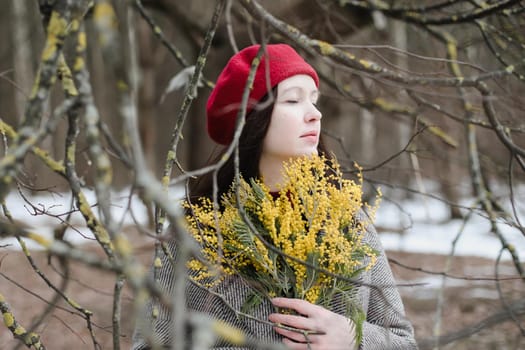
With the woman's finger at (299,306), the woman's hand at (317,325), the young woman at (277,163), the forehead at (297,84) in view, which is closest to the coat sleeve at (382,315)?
the young woman at (277,163)

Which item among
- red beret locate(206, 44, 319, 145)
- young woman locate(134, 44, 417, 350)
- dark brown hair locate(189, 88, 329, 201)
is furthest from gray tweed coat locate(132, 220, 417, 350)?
red beret locate(206, 44, 319, 145)

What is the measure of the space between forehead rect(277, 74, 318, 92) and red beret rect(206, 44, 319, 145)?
1cm

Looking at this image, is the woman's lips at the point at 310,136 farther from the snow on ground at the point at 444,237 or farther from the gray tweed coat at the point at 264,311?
the snow on ground at the point at 444,237

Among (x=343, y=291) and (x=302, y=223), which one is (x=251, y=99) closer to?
(x=302, y=223)

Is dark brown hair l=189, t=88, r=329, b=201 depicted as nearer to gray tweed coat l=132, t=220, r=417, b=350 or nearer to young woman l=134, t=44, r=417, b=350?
young woman l=134, t=44, r=417, b=350

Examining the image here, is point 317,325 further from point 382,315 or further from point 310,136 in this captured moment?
point 310,136

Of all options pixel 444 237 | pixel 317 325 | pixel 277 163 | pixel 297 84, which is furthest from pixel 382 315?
pixel 444 237

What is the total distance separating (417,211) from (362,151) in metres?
1.89

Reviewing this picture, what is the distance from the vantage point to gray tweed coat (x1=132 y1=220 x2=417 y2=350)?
215 centimetres

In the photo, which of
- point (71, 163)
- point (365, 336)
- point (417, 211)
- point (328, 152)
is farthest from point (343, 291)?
point (417, 211)

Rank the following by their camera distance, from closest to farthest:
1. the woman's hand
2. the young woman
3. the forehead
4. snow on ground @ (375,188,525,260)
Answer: the woman's hand, the young woman, the forehead, snow on ground @ (375,188,525,260)

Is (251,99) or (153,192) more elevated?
(251,99)

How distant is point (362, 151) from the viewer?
13836 mm

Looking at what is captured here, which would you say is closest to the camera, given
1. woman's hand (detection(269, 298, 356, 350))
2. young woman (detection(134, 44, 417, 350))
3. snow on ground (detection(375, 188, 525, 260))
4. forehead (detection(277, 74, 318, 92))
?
woman's hand (detection(269, 298, 356, 350))
